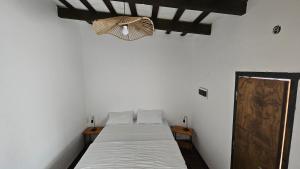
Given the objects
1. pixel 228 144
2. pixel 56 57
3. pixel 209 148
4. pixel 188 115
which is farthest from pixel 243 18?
pixel 56 57

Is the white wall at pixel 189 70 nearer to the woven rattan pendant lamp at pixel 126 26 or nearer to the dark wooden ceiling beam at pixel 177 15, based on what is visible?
the dark wooden ceiling beam at pixel 177 15

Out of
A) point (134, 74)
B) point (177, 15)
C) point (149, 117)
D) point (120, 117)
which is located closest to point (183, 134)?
point (149, 117)

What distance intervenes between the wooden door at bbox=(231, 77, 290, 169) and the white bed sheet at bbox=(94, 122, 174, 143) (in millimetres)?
1042

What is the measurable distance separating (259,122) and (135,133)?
6.10 feet

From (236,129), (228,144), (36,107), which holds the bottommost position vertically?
(228,144)

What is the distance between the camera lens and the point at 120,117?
3.29 meters

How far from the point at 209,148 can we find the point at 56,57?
2887 mm

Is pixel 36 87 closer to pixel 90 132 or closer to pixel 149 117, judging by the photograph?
pixel 90 132

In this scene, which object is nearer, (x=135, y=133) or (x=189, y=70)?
(x=135, y=133)

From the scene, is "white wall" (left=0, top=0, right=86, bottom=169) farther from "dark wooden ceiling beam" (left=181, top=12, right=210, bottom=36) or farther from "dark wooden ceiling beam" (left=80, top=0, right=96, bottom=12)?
"dark wooden ceiling beam" (left=181, top=12, right=210, bottom=36)

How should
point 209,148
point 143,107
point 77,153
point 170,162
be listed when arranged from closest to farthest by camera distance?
point 170,162
point 209,148
point 77,153
point 143,107

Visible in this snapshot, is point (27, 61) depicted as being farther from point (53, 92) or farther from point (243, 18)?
point (243, 18)

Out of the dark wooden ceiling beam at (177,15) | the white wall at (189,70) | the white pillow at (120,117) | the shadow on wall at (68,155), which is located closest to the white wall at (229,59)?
the white wall at (189,70)

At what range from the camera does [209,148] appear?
2648 millimetres
